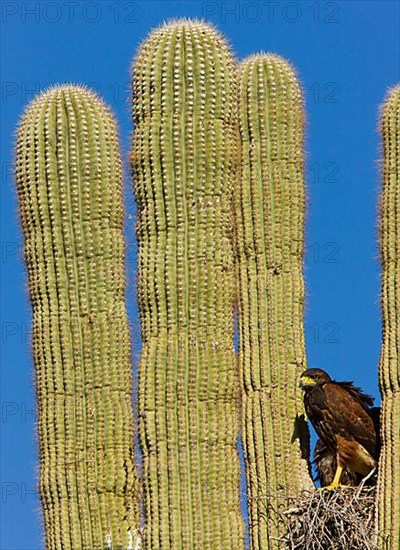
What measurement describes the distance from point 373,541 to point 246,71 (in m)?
3.34

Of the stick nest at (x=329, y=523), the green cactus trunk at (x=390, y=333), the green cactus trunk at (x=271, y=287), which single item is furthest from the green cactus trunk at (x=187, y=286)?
the green cactus trunk at (x=390, y=333)

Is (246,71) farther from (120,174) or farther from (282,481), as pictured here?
(282,481)

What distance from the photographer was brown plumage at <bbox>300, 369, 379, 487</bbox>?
9.08m

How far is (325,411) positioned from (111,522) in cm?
163

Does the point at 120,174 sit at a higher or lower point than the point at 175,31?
lower

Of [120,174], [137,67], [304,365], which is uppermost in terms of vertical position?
[137,67]

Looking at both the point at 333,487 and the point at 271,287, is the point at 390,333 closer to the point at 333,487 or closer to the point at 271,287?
the point at 271,287

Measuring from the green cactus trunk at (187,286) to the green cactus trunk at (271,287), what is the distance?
159 mm

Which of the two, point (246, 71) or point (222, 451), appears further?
point (246, 71)

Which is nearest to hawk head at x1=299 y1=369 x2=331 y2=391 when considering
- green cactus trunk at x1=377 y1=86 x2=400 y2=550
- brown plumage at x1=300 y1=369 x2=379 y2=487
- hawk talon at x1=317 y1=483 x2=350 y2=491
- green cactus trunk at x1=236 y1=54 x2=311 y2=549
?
brown plumage at x1=300 y1=369 x2=379 y2=487

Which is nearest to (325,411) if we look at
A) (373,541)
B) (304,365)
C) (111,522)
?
(304,365)

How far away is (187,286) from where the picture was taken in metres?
8.81

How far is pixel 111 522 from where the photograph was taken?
8750 millimetres

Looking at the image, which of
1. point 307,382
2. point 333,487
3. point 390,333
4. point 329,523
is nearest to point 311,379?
point 307,382
